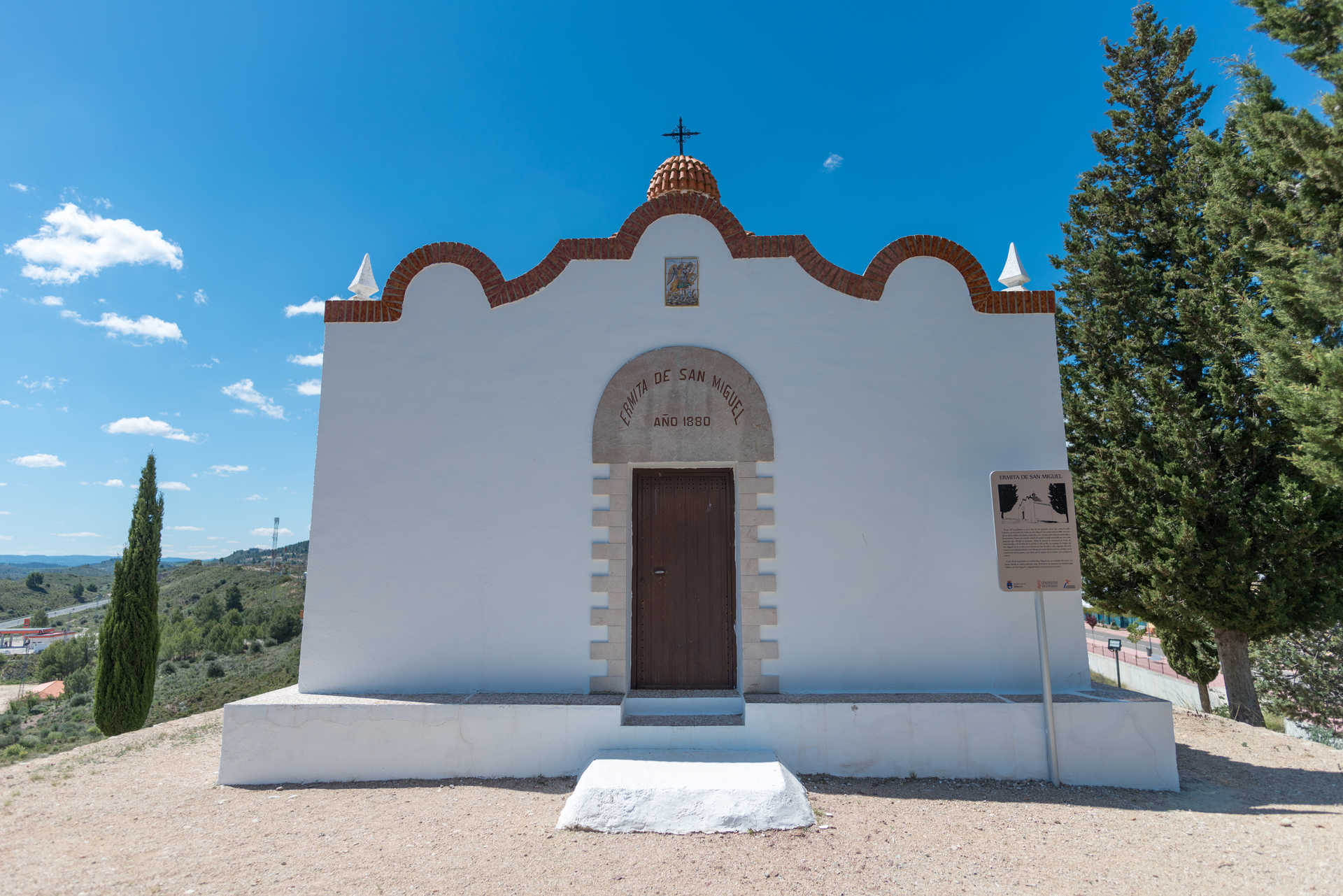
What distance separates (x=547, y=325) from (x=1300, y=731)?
568 inches

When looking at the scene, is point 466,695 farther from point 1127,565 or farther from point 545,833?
point 1127,565

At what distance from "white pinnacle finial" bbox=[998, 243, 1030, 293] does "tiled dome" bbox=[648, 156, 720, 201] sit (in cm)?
359

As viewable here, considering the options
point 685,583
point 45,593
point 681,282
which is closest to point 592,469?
point 685,583

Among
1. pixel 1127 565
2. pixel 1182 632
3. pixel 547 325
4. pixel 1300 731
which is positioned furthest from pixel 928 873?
pixel 1300 731

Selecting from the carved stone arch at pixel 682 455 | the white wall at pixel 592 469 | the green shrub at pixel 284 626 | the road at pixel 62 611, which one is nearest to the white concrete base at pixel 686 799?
the carved stone arch at pixel 682 455

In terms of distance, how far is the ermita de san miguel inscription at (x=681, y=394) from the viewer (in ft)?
21.9

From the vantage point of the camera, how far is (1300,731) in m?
11.4

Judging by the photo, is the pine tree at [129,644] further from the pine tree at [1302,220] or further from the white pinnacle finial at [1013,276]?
the pine tree at [1302,220]

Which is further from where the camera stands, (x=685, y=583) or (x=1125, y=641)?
(x=1125, y=641)

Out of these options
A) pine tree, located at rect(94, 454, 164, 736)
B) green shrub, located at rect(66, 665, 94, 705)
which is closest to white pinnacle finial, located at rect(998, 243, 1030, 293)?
pine tree, located at rect(94, 454, 164, 736)

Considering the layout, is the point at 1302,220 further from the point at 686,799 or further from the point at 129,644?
the point at 129,644

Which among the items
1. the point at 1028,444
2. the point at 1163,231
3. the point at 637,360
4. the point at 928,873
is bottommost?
the point at 928,873

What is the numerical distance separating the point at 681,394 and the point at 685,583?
1925mm

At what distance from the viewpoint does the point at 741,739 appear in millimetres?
5762
